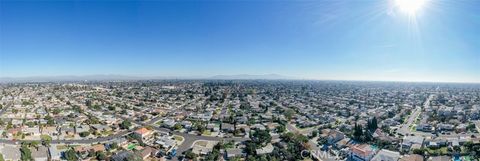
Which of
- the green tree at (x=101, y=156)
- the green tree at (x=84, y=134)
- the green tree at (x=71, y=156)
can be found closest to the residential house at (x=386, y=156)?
the green tree at (x=101, y=156)

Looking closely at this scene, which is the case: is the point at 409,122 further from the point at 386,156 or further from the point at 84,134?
the point at 84,134

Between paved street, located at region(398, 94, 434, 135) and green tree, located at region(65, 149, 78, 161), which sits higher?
paved street, located at region(398, 94, 434, 135)

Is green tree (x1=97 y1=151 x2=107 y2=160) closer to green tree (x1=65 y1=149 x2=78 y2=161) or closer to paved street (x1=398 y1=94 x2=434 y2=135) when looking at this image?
green tree (x1=65 y1=149 x2=78 y2=161)

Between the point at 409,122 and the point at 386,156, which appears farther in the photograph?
the point at 409,122

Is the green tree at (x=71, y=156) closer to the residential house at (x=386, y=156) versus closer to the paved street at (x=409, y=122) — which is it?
the residential house at (x=386, y=156)

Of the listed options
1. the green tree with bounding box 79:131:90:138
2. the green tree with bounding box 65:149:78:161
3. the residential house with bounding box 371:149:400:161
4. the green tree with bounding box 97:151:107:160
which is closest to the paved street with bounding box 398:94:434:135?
the residential house with bounding box 371:149:400:161

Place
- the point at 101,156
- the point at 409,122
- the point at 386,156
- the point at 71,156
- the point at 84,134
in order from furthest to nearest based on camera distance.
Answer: the point at 409,122
the point at 84,134
the point at 386,156
the point at 101,156
the point at 71,156

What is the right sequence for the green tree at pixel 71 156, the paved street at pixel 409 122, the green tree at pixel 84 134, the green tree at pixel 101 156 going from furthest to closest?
the paved street at pixel 409 122, the green tree at pixel 84 134, the green tree at pixel 101 156, the green tree at pixel 71 156

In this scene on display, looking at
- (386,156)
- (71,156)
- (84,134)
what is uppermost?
(386,156)

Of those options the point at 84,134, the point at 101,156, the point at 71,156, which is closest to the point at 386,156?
the point at 101,156

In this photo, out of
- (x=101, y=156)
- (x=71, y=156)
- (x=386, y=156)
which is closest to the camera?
(x=71, y=156)

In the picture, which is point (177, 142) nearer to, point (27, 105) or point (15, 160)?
point (15, 160)

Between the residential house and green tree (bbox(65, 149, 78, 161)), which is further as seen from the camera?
the residential house

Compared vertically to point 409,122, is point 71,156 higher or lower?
lower
